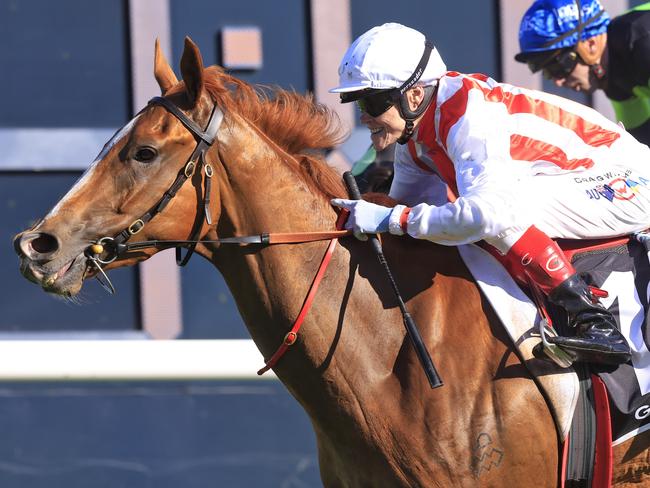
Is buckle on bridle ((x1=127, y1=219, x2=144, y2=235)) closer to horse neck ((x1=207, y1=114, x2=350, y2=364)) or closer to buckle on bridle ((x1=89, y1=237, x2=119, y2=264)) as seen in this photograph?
buckle on bridle ((x1=89, y1=237, x2=119, y2=264))

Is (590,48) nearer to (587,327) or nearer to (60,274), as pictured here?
(587,327)

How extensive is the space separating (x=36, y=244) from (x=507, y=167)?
4.61ft

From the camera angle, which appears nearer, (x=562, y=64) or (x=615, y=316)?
(x=615, y=316)

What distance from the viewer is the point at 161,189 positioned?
3207 millimetres

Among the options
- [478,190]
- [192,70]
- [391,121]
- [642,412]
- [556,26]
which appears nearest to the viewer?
[478,190]

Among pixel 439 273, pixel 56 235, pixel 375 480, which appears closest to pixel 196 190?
pixel 56 235

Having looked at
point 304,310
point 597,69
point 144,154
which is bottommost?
point 304,310

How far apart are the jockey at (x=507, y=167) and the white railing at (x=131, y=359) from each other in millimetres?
2310

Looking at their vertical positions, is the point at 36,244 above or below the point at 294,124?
below

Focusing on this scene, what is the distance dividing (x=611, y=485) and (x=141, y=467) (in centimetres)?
325

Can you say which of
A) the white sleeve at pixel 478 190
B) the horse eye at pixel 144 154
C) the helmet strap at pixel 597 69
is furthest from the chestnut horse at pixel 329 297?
the helmet strap at pixel 597 69

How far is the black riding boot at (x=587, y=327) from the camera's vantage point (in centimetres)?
317

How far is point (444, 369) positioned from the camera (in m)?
3.22

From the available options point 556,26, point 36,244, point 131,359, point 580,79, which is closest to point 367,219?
point 36,244
